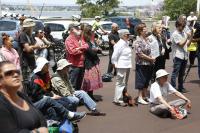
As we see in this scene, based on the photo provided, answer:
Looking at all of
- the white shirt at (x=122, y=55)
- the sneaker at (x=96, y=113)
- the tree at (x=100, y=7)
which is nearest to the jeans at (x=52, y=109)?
the sneaker at (x=96, y=113)

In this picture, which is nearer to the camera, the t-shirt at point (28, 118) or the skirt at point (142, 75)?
the t-shirt at point (28, 118)

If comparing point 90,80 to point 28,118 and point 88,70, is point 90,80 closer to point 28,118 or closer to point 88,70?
point 88,70

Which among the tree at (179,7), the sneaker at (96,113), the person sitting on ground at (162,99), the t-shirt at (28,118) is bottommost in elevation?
the tree at (179,7)

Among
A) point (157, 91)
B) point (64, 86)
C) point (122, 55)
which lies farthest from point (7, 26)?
point (157, 91)

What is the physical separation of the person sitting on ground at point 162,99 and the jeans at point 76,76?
→ 1835mm

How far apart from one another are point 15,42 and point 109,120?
9.23ft

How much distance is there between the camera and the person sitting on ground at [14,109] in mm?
3873

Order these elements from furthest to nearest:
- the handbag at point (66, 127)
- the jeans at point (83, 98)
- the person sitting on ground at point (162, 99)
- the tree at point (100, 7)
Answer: the tree at point (100, 7)
the person sitting on ground at point (162, 99)
the jeans at point (83, 98)
the handbag at point (66, 127)

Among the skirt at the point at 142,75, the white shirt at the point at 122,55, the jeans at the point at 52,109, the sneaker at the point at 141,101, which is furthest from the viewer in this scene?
the skirt at the point at 142,75

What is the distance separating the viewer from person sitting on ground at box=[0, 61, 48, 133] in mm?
3873

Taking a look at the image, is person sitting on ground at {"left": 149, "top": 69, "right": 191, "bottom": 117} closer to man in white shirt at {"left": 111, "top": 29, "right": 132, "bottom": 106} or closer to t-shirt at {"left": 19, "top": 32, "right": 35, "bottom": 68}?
man in white shirt at {"left": 111, "top": 29, "right": 132, "bottom": 106}

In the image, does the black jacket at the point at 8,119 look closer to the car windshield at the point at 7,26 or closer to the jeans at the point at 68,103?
the jeans at the point at 68,103

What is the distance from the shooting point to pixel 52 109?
7.30 metres

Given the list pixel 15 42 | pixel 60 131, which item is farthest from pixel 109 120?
pixel 15 42
